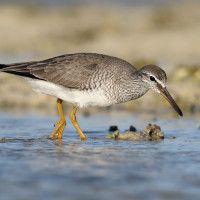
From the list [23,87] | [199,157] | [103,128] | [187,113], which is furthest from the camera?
[23,87]

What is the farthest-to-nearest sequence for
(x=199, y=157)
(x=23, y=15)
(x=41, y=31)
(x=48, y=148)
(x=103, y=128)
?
1. (x=23, y=15)
2. (x=41, y=31)
3. (x=103, y=128)
4. (x=48, y=148)
5. (x=199, y=157)

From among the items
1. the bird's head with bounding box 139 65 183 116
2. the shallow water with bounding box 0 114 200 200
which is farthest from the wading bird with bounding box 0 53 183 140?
the shallow water with bounding box 0 114 200 200

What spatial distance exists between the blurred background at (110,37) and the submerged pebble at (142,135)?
18.5ft

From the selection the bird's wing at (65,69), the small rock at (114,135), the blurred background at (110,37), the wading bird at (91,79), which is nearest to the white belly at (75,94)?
the wading bird at (91,79)

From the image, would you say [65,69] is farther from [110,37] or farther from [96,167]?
[110,37]

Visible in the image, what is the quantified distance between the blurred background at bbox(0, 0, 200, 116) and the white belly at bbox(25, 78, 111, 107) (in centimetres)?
509

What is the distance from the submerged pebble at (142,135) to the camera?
10969 mm

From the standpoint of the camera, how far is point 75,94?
450 inches

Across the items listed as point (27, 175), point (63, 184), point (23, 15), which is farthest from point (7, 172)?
point (23, 15)

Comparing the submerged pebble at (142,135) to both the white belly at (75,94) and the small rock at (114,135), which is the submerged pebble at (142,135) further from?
the white belly at (75,94)

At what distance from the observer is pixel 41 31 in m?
31.1

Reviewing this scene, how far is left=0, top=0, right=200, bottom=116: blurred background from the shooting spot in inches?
694

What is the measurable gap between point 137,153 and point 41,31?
22674 mm

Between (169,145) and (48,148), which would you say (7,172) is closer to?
(48,148)
